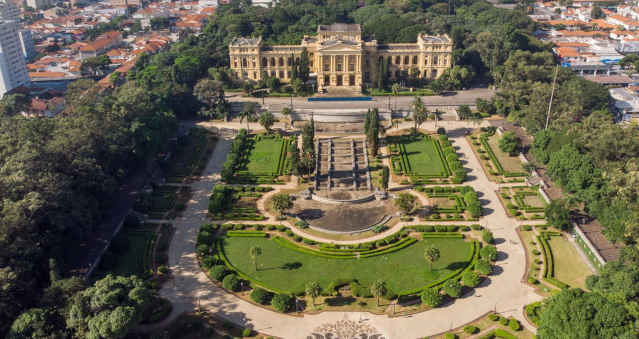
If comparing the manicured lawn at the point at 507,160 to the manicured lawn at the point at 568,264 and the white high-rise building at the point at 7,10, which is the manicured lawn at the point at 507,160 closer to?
the manicured lawn at the point at 568,264

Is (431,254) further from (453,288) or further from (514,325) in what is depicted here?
(514,325)

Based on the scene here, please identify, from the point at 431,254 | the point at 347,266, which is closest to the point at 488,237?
the point at 431,254

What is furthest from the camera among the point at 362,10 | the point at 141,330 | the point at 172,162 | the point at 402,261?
the point at 362,10

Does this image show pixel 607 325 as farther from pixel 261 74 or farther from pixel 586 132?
pixel 261 74

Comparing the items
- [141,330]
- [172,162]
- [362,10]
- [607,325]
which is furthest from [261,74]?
[607,325]

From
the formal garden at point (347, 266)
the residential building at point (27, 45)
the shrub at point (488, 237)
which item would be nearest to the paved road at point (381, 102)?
the formal garden at point (347, 266)

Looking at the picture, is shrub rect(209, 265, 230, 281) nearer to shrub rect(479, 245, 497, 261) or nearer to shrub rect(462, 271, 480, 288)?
shrub rect(462, 271, 480, 288)

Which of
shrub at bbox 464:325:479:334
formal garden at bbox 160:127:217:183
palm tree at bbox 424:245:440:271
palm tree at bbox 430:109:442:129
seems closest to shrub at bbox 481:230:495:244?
palm tree at bbox 424:245:440:271
